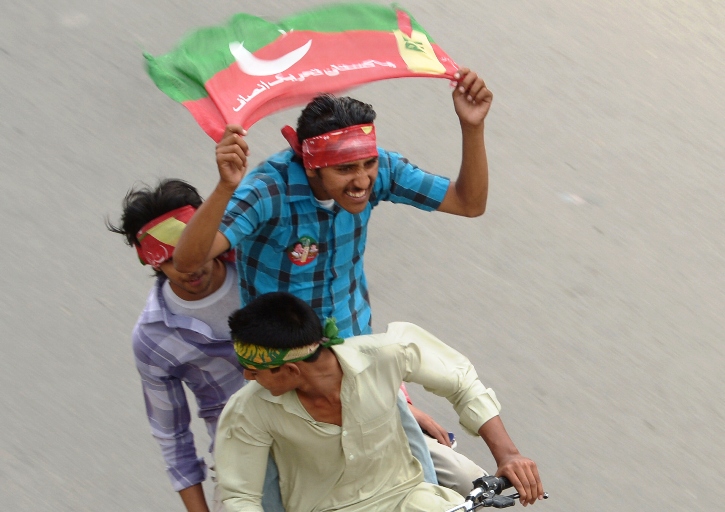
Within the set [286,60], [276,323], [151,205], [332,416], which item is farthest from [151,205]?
[332,416]

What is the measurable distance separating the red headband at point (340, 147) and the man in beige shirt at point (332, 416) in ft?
1.28

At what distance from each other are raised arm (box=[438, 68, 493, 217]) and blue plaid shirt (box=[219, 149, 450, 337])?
5 cm

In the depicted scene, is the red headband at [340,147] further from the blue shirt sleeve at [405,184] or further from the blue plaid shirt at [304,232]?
the blue shirt sleeve at [405,184]

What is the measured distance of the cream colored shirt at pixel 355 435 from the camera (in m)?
2.79

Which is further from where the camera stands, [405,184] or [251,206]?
[405,184]

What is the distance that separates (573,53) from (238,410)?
374cm

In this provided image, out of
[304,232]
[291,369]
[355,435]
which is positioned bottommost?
[355,435]

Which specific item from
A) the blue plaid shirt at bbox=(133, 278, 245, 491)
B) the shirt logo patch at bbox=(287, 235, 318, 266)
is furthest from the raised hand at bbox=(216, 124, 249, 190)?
the blue plaid shirt at bbox=(133, 278, 245, 491)

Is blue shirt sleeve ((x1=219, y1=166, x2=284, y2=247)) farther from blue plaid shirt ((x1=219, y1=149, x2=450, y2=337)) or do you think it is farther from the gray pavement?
the gray pavement

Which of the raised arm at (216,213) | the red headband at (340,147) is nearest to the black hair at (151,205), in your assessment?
the raised arm at (216,213)

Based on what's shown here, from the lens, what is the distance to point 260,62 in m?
2.94

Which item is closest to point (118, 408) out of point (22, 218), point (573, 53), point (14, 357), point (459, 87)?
point (14, 357)

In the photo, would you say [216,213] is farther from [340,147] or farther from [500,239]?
[500,239]

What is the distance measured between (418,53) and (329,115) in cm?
33
